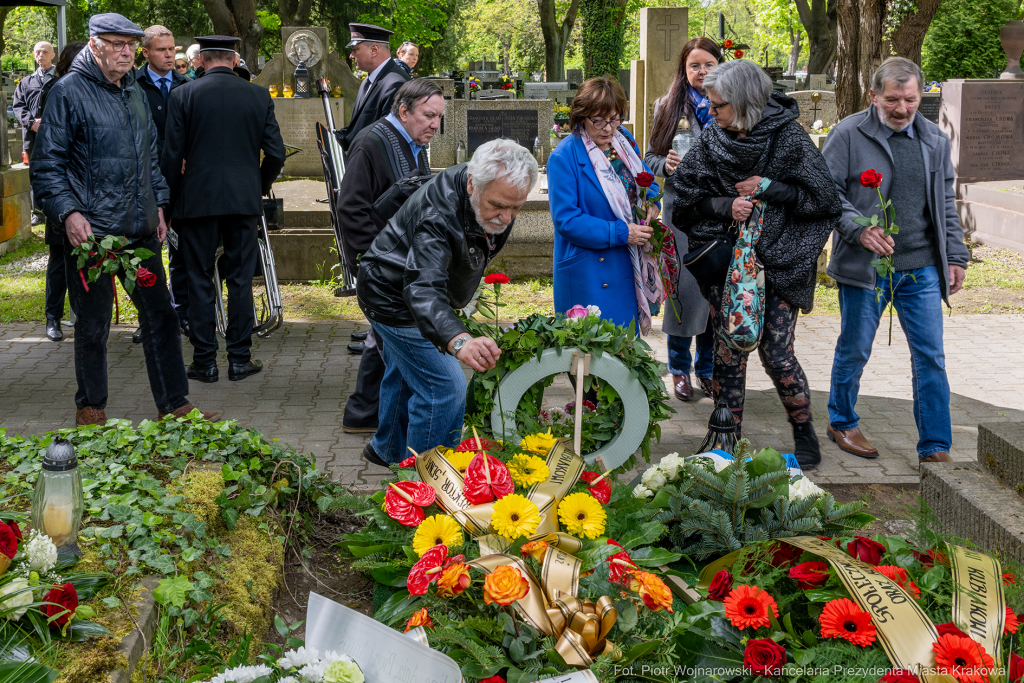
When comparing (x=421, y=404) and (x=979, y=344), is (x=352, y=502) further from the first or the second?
(x=979, y=344)

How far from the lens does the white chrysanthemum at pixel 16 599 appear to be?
84.2 inches

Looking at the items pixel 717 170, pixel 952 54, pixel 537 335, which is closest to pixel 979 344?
pixel 717 170

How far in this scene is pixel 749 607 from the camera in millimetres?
2357

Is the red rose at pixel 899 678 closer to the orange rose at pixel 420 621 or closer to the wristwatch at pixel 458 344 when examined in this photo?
the orange rose at pixel 420 621

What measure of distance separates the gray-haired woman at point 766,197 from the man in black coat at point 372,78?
7.03ft

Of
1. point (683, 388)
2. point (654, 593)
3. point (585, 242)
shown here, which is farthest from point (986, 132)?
point (654, 593)

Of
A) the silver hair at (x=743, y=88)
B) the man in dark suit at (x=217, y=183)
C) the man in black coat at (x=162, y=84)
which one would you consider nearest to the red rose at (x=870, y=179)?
the silver hair at (x=743, y=88)

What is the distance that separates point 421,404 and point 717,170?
179cm

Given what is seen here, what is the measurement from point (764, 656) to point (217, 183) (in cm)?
491

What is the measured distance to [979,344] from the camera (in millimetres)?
7250

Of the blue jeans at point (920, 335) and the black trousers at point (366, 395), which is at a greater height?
the blue jeans at point (920, 335)

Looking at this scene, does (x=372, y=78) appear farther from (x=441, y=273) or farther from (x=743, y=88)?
(x=441, y=273)

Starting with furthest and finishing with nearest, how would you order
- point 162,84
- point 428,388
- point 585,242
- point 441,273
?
point 162,84, point 585,242, point 428,388, point 441,273

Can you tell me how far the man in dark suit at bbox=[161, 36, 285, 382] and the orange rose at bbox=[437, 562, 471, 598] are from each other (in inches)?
165
